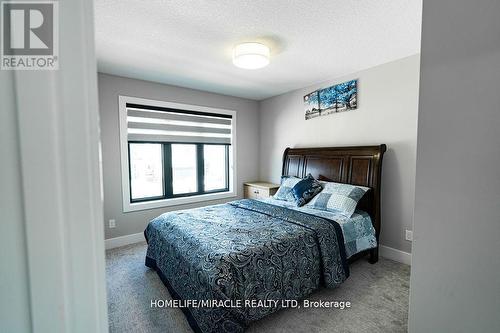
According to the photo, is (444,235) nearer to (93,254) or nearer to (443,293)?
(443,293)

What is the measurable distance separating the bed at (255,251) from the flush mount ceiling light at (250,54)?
1.61m

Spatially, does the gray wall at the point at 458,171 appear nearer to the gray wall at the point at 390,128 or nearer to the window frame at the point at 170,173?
the gray wall at the point at 390,128

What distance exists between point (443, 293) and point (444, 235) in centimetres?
25

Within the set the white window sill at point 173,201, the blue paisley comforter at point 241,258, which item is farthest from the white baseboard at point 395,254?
the white window sill at point 173,201

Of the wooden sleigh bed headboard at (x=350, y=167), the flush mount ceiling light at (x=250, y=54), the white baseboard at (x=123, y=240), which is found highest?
the flush mount ceiling light at (x=250, y=54)

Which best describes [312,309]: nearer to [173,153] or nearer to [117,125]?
[173,153]

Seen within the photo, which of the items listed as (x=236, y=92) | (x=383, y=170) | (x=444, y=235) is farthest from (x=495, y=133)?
(x=236, y=92)

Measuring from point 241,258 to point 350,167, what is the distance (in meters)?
2.05

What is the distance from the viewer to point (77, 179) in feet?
1.21

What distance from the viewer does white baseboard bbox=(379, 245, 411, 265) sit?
267 cm

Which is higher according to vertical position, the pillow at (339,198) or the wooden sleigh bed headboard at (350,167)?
the wooden sleigh bed headboard at (350,167)

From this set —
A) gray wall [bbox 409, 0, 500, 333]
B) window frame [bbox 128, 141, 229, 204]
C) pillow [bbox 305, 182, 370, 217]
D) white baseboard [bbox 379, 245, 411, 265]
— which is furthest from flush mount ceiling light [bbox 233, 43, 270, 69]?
white baseboard [bbox 379, 245, 411, 265]

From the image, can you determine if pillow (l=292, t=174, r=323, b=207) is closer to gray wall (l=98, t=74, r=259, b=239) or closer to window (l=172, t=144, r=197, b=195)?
gray wall (l=98, t=74, r=259, b=239)

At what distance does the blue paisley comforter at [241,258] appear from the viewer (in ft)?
4.98
